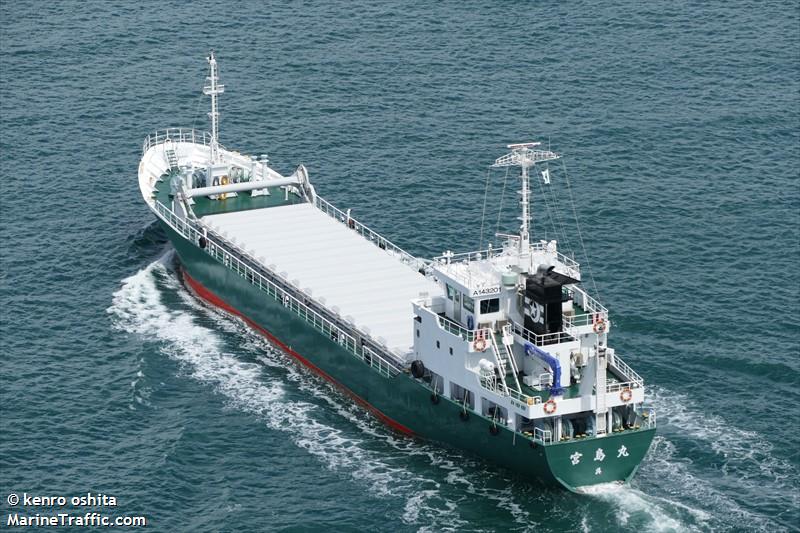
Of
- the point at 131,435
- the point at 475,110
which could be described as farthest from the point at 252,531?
the point at 475,110

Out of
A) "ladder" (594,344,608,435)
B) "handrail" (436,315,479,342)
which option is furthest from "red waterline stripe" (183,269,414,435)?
"ladder" (594,344,608,435)

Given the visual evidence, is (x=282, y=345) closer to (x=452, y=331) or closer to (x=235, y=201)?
(x=235, y=201)

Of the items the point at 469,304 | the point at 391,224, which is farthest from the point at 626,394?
the point at 391,224

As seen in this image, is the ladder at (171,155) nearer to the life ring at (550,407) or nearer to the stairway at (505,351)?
the stairway at (505,351)

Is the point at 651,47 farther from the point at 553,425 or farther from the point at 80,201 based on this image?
the point at 553,425

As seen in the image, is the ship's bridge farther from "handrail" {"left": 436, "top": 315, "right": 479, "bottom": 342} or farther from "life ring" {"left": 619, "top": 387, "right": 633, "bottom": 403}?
"life ring" {"left": 619, "top": 387, "right": 633, "bottom": 403}
